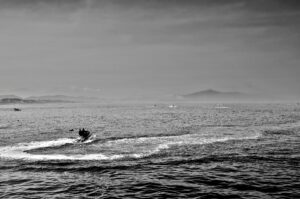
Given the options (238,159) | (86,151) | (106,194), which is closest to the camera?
(106,194)

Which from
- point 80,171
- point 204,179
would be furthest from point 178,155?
point 80,171

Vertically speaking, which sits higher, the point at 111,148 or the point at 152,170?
the point at 111,148

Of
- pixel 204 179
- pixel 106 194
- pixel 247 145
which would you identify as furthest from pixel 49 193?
pixel 247 145

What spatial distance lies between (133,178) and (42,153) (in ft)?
50.2

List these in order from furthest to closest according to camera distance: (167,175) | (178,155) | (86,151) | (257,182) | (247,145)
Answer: (247,145) → (86,151) → (178,155) → (167,175) → (257,182)

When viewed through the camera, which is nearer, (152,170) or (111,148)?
(152,170)

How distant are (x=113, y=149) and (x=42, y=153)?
27.3 feet

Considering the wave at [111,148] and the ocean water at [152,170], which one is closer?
the ocean water at [152,170]

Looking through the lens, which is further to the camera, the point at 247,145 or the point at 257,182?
the point at 247,145

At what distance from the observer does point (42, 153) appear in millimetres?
36250

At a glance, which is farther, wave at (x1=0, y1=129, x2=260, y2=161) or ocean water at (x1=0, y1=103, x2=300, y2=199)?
wave at (x1=0, y1=129, x2=260, y2=161)

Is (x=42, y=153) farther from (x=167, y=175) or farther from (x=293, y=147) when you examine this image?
(x=293, y=147)

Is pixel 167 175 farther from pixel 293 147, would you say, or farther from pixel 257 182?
pixel 293 147

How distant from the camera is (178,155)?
112ft
